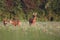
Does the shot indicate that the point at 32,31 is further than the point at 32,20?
No

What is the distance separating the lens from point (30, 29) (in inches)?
91.5

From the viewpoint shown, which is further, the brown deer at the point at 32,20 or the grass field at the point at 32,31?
the brown deer at the point at 32,20

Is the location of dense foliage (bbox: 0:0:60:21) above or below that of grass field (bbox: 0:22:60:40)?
above

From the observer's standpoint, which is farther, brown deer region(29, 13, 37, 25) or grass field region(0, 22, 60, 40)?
brown deer region(29, 13, 37, 25)

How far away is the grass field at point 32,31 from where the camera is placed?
7.32 ft

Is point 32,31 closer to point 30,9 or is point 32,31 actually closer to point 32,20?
point 32,20

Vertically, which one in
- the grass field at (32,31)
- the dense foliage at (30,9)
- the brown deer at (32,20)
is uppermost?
the dense foliage at (30,9)

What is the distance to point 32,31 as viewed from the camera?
2.30m

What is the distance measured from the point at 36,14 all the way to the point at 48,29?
287 mm

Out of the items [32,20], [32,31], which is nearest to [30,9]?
[32,20]

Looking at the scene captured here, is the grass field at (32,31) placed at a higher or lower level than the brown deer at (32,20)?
lower

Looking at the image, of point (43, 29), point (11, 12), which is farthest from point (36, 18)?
point (11, 12)

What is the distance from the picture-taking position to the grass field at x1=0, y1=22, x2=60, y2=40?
2230 millimetres

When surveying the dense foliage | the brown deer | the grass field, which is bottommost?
the grass field
